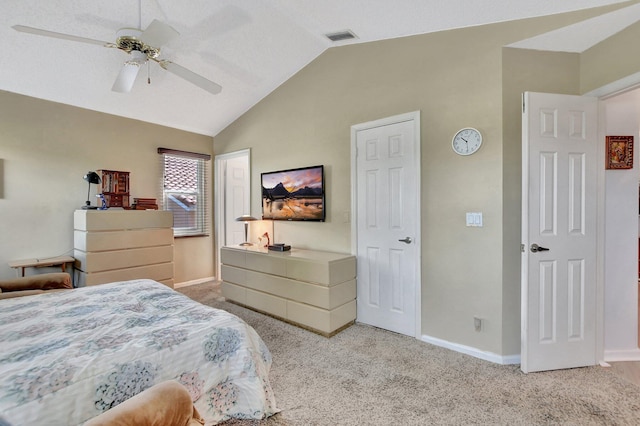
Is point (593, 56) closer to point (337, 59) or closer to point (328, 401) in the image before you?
point (337, 59)

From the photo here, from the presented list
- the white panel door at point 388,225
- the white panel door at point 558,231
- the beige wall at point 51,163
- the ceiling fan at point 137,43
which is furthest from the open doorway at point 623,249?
the beige wall at point 51,163

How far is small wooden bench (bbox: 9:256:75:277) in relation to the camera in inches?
121

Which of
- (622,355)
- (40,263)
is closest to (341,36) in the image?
(622,355)

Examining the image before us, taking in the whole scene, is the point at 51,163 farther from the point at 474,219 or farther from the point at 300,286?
the point at 474,219

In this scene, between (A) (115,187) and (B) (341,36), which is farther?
(A) (115,187)

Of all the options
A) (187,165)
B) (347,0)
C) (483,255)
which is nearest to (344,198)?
(483,255)

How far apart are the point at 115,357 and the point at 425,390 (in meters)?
1.88

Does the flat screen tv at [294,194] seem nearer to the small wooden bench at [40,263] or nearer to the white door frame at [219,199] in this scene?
the white door frame at [219,199]

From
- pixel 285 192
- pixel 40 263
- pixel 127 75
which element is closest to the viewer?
pixel 127 75

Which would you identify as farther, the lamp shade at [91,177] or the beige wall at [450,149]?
the lamp shade at [91,177]

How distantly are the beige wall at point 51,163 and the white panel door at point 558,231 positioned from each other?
4554mm

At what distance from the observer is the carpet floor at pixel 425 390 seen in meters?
1.77

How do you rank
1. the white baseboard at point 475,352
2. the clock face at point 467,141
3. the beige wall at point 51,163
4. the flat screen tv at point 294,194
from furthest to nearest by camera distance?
the flat screen tv at point 294,194, the beige wall at point 51,163, the clock face at point 467,141, the white baseboard at point 475,352

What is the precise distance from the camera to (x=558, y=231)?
7.52 feet
